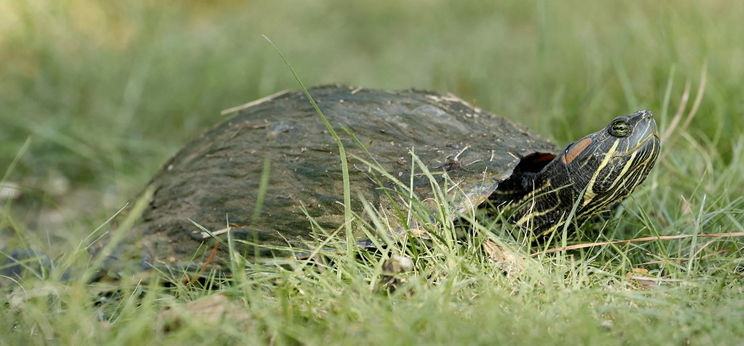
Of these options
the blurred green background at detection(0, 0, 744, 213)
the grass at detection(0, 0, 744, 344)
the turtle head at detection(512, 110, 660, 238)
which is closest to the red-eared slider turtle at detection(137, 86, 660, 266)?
the turtle head at detection(512, 110, 660, 238)

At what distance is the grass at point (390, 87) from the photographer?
1797mm

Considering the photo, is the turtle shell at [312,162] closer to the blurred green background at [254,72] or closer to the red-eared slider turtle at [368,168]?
the red-eared slider turtle at [368,168]

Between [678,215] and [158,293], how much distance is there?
1990 mm

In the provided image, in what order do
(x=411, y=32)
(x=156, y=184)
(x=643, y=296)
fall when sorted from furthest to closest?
(x=411, y=32) → (x=156, y=184) → (x=643, y=296)

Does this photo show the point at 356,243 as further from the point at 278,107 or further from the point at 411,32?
the point at 411,32

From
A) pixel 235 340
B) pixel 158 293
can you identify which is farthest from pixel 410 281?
pixel 158 293

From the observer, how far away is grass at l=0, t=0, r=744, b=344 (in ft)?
5.90

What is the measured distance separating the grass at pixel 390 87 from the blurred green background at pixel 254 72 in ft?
0.05

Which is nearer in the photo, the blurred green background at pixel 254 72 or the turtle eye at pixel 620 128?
the turtle eye at pixel 620 128

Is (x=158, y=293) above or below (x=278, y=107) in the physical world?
below

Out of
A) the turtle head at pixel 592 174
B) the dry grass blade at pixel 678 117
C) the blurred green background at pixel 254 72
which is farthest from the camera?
the blurred green background at pixel 254 72

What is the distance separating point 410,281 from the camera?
1.88m

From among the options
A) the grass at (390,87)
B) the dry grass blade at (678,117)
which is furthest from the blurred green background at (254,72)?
the dry grass blade at (678,117)

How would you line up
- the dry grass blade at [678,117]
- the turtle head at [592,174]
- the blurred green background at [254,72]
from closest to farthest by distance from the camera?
the turtle head at [592,174]
the dry grass blade at [678,117]
the blurred green background at [254,72]
